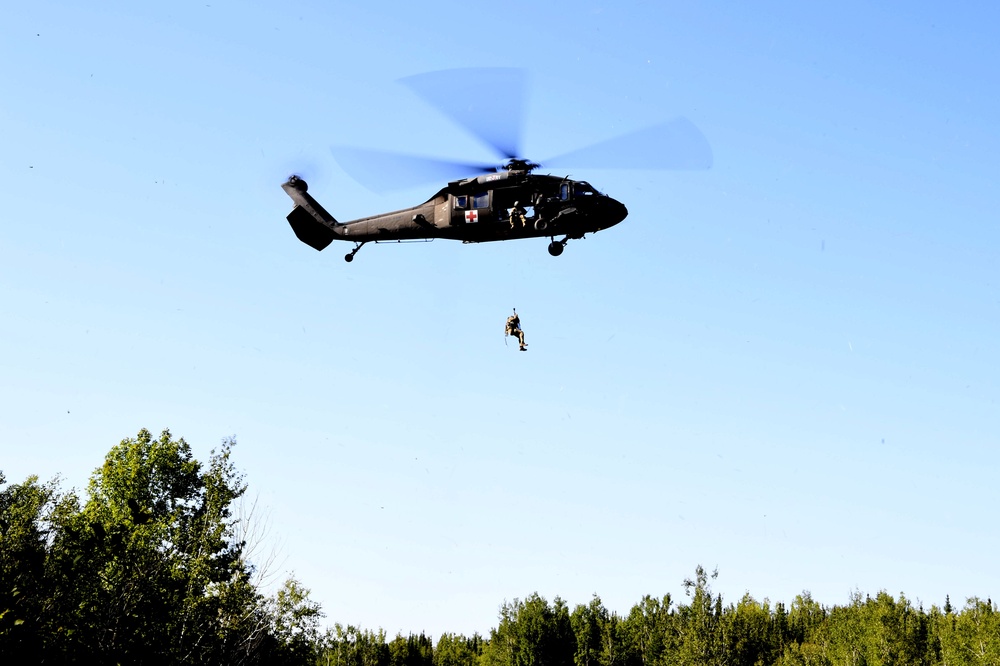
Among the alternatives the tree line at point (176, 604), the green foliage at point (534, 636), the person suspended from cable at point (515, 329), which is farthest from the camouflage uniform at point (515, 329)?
the green foliage at point (534, 636)

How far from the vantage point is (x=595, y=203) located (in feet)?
92.1

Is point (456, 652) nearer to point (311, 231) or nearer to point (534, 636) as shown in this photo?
point (534, 636)

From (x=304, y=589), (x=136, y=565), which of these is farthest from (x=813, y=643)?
(x=136, y=565)

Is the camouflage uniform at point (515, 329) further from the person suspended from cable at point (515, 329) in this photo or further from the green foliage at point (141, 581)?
the green foliage at point (141, 581)

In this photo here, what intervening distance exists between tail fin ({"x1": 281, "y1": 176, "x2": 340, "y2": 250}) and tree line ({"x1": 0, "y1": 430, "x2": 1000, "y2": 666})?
41.9 feet

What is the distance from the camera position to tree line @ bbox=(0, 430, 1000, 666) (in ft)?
103

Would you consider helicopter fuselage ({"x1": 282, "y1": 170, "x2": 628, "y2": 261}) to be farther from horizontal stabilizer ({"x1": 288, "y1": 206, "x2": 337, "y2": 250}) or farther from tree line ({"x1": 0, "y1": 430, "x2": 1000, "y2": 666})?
tree line ({"x1": 0, "y1": 430, "x2": 1000, "y2": 666})

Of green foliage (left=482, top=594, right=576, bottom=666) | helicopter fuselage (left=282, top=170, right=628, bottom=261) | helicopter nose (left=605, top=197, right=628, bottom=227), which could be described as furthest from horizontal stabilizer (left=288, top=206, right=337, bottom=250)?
green foliage (left=482, top=594, right=576, bottom=666)

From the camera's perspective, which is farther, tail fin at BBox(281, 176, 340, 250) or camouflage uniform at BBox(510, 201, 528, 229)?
tail fin at BBox(281, 176, 340, 250)

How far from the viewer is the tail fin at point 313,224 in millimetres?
32750

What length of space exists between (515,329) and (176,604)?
59.7 feet

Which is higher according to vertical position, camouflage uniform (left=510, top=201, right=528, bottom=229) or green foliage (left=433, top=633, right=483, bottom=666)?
camouflage uniform (left=510, top=201, right=528, bottom=229)

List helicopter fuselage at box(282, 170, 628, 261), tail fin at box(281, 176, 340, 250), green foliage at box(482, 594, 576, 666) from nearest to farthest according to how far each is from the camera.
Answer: helicopter fuselage at box(282, 170, 628, 261) → tail fin at box(281, 176, 340, 250) → green foliage at box(482, 594, 576, 666)

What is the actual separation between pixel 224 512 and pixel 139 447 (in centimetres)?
826
